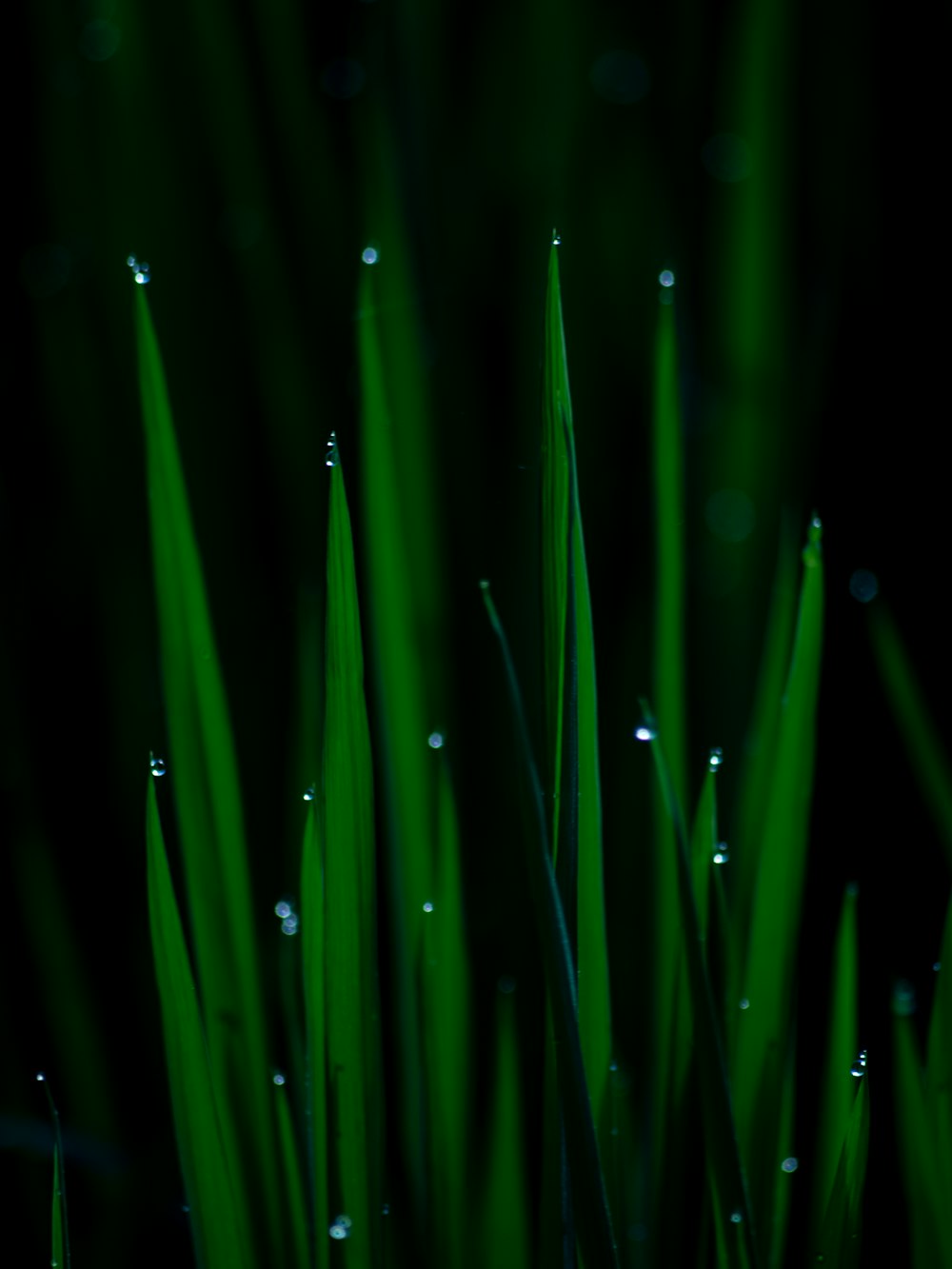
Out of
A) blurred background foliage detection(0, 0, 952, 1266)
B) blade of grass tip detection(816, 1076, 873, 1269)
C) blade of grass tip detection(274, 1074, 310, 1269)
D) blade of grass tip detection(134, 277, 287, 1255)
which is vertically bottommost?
blade of grass tip detection(816, 1076, 873, 1269)

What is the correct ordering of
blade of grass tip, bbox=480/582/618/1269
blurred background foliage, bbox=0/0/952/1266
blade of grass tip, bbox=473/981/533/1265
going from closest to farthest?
blade of grass tip, bbox=480/582/618/1269 < blade of grass tip, bbox=473/981/533/1265 < blurred background foliage, bbox=0/0/952/1266

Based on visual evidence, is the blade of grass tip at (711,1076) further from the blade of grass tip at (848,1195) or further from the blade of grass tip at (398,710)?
the blade of grass tip at (398,710)

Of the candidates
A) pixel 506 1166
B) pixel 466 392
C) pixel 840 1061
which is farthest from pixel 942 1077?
pixel 466 392

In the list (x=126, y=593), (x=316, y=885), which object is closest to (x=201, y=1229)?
(x=316, y=885)

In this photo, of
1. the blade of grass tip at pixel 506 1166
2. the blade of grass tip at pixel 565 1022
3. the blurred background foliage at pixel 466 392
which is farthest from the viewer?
the blurred background foliage at pixel 466 392

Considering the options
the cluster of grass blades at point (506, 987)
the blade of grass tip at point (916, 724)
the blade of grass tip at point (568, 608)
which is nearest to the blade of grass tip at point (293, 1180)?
the cluster of grass blades at point (506, 987)

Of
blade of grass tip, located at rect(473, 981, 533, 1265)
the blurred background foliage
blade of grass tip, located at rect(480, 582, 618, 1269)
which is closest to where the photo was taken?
blade of grass tip, located at rect(480, 582, 618, 1269)

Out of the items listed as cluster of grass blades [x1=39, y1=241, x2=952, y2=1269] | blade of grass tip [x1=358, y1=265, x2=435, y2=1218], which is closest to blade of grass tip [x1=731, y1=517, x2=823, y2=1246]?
cluster of grass blades [x1=39, y1=241, x2=952, y2=1269]

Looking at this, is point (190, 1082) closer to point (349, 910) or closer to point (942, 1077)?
point (349, 910)

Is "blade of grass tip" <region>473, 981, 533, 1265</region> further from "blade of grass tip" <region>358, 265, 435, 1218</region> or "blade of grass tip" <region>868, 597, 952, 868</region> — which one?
"blade of grass tip" <region>868, 597, 952, 868</region>

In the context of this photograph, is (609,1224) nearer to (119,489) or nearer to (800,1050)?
(800,1050)
